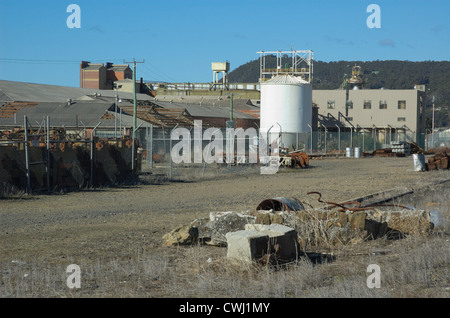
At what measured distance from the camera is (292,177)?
94.6 ft

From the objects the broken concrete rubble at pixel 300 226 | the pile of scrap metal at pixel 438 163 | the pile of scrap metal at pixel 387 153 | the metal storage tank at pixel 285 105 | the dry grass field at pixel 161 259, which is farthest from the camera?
the metal storage tank at pixel 285 105

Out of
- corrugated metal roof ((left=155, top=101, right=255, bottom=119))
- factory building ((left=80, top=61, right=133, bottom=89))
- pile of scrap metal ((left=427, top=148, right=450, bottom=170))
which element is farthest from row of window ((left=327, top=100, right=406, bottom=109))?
pile of scrap metal ((left=427, top=148, right=450, bottom=170))

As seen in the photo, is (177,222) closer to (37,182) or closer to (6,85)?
(37,182)

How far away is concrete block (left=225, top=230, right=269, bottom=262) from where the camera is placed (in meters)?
8.79

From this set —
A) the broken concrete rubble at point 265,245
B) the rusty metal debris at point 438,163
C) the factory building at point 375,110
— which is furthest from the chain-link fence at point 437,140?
the broken concrete rubble at point 265,245

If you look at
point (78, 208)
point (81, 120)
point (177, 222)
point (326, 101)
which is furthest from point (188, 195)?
point (326, 101)

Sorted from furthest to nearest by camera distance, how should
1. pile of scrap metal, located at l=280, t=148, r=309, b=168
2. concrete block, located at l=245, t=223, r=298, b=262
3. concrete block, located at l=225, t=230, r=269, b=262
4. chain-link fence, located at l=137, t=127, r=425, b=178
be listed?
pile of scrap metal, located at l=280, t=148, r=309, b=168 → chain-link fence, located at l=137, t=127, r=425, b=178 → concrete block, located at l=245, t=223, r=298, b=262 → concrete block, located at l=225, t=230, r=269, b=262

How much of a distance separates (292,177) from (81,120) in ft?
83.5

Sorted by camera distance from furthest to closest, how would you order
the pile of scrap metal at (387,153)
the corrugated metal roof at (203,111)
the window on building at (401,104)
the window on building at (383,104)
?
1. the window on building at (383,104)
2. the window on building at (401,104)
3. the corrugated metal roof at (203,111)
4. the pile of scrap metal at (387,153)

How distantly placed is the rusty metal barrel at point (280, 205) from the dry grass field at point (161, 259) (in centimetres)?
29

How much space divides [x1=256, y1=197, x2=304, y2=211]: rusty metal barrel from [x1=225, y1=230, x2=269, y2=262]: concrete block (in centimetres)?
308

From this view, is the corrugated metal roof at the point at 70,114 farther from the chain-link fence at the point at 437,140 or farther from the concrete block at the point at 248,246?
the concrete block at the point at 248,246

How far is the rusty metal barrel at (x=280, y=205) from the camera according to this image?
39.9 feet

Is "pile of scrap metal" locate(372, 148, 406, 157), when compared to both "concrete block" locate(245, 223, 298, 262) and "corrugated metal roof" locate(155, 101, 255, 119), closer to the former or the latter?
"corrugated metal roof" locate(155, 101, 255, 119)
